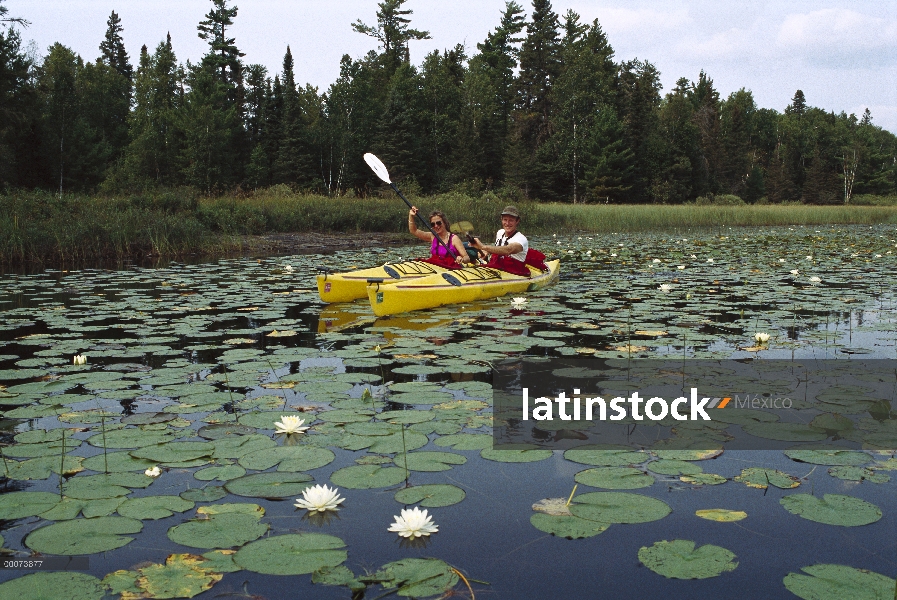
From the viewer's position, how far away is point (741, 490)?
8.46 ft

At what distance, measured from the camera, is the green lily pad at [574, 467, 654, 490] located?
2570 mm

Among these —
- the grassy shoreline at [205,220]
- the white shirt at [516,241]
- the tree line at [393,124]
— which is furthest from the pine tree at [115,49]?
the white shirt at [516,241]

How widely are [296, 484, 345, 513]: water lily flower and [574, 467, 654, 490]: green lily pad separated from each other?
3.07 ft

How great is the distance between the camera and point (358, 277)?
25.1ft

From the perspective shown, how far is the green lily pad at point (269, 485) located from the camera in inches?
100

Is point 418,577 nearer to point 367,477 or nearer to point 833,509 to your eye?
point 367,477

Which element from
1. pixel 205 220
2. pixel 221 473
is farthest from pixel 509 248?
pixel 205 220

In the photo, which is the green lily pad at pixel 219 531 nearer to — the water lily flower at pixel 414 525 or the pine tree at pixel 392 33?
the water lily flower at pixel 414 525

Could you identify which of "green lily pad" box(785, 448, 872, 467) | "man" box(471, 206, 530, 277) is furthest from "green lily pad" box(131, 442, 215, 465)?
"man" box(471, 206, 530, 277)

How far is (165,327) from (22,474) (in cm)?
337

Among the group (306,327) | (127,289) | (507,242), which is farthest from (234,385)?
(127,289)

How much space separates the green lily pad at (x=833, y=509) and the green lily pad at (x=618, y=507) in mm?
438

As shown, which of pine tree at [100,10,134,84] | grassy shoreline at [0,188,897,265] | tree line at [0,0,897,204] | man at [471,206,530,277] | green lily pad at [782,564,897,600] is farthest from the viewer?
pine tree at [100,10,134,84]

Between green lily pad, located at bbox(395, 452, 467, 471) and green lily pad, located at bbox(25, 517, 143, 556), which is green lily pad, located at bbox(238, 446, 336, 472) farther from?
green lily pad, located at bbox(25, 517, 143, 556)
